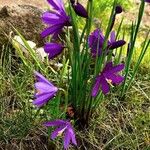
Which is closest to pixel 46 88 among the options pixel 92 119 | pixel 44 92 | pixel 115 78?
pixel 44 92

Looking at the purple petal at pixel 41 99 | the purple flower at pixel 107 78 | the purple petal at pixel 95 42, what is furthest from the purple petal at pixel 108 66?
the purple petal at pixel 41 99

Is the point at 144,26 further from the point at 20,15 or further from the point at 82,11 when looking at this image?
the point at 82,11

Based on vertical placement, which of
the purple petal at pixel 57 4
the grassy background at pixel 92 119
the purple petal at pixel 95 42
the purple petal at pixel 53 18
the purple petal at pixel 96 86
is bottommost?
the grassy background at pixel 92 119

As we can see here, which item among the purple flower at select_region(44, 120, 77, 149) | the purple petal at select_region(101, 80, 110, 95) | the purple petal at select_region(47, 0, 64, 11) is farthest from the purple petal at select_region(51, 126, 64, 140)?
the purple petal at select_region(47, 0, 64, 11)

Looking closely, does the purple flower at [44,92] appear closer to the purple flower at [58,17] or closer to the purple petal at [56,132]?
the purple petal at [56,132]

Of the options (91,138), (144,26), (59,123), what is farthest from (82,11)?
(144,26)

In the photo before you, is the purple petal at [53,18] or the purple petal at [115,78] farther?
the purple petal at [53,18]

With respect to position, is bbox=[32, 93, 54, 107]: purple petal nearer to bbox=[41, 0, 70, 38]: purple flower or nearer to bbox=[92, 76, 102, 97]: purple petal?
bbox=[92, 76, 102, 97]: purple petal

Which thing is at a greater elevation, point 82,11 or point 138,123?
point 82,11

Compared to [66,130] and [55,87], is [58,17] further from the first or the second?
[66,130]
